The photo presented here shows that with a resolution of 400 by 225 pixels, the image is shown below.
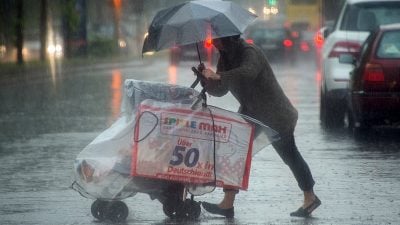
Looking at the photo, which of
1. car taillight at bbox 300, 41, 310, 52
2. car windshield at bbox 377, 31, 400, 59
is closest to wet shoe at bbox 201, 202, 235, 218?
car windshield at bbox 377, 31, 400, 59

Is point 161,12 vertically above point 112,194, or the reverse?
point 161,12

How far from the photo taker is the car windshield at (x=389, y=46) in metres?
15.5

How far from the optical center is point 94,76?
131 ft

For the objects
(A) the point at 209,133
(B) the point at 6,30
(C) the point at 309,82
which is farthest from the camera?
(B) the point at 6,30

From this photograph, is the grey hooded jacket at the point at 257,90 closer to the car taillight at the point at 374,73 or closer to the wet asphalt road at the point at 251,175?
the wet asphalt road at the point at 251,175

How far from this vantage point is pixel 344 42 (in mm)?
17875

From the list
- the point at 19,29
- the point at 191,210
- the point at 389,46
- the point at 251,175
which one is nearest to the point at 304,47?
the point at 19,29

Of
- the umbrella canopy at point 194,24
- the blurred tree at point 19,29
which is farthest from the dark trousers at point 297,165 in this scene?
the blurred tree at point 19,29

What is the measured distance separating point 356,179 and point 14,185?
3.07m

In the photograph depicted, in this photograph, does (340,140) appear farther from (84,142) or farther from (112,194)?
(112,194)

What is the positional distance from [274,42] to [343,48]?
1118 inches

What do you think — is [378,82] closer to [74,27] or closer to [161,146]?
[161,146]

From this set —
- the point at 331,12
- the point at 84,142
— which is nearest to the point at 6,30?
the point at 331,12

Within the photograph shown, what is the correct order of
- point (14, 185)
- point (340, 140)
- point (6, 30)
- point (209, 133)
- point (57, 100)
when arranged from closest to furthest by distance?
point (209, 133) → point (14, 185) → point (340, 140) → point (57, 100) → point (6, 30)
